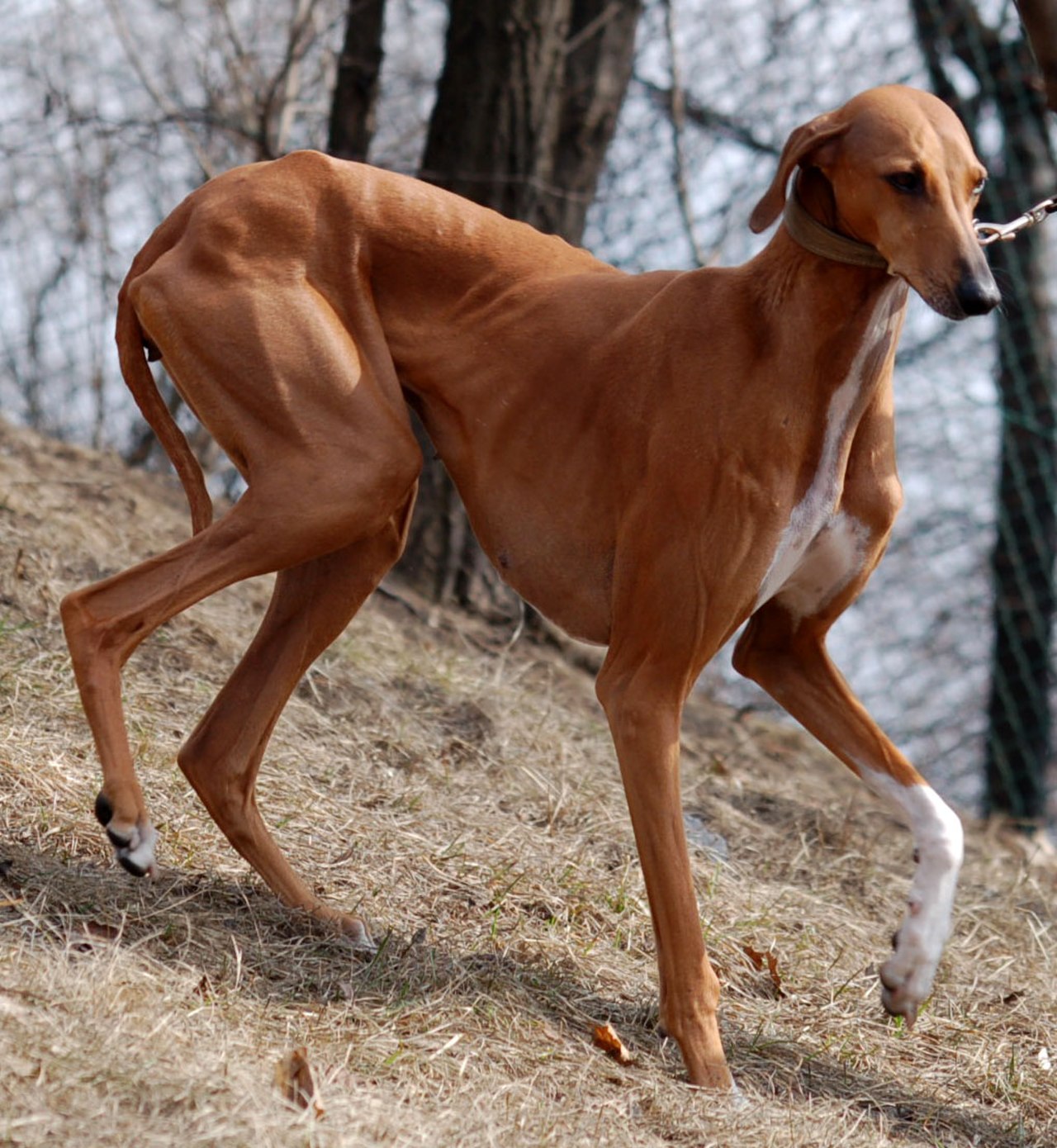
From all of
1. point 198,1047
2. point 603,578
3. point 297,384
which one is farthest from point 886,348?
point 198,1047

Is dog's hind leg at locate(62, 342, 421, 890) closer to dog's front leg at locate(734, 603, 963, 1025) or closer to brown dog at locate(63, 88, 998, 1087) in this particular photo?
brown dog at locate(63, 88, 998, 1087)

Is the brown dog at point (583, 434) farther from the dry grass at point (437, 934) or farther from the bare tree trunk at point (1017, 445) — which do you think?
the bare tree trunk at point (1017, 445)

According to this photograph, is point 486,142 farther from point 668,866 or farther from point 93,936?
point 93,936

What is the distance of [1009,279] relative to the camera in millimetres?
7750

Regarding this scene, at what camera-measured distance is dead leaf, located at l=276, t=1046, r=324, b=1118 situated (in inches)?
94.7

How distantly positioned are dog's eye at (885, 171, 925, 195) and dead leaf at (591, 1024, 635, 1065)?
5.43ft

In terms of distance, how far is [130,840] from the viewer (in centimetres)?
300

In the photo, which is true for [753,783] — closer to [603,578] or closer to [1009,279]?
[603,578]

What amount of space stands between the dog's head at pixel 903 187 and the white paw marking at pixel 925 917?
1.00 m

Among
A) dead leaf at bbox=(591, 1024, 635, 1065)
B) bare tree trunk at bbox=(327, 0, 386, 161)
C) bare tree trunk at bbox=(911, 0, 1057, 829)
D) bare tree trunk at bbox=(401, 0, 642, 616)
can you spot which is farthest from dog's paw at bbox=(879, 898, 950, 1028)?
bare tree trunk at bbox=(911, 0, 1057, 829)

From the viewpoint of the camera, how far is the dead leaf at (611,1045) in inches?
117

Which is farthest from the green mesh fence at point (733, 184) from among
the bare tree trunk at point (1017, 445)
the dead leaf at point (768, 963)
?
the dead leaf at point (768, 963)

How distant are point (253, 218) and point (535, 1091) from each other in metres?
1.81

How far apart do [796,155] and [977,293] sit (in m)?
0.47
